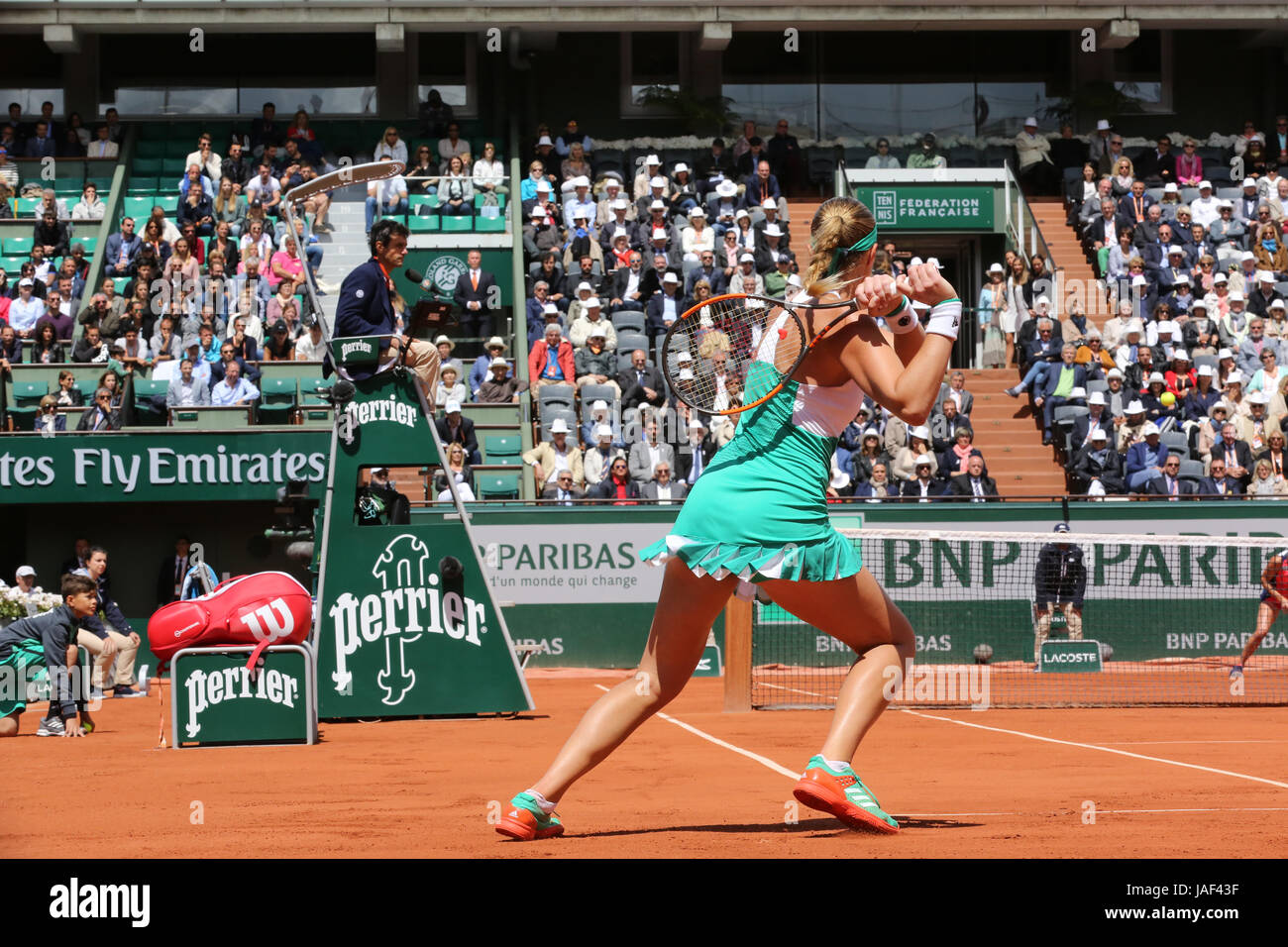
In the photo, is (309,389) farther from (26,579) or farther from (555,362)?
(26,579)

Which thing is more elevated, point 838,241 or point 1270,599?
point 838,241

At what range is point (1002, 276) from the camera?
74.4 feet

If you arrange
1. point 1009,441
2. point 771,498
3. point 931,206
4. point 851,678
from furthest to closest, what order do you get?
point 931,206, point 1009,441, point 851,678, point 771,498

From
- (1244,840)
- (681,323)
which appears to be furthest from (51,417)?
(1244,840)

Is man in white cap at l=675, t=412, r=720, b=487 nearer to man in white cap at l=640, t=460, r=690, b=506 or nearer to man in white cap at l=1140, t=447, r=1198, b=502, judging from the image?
man in white cap at l=640, t=460, r=690, b=506

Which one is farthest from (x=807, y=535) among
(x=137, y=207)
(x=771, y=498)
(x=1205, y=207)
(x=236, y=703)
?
(x=137, y=207)

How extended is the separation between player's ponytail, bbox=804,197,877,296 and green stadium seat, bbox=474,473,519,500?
13590mm

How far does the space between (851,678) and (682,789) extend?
2.11 meters

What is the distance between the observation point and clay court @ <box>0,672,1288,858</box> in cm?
485

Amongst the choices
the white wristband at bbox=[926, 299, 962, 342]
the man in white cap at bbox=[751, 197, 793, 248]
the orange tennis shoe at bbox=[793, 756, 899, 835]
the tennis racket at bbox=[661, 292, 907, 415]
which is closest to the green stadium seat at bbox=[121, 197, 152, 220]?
the man in white cap at bbox=[751, 197, 793, 248]

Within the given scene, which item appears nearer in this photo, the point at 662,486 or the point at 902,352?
the point at 902,352

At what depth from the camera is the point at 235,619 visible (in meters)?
9.53

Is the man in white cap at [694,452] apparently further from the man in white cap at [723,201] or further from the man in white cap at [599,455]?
the man in white cap at [723,201]

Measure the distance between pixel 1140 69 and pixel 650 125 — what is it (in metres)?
9.12
